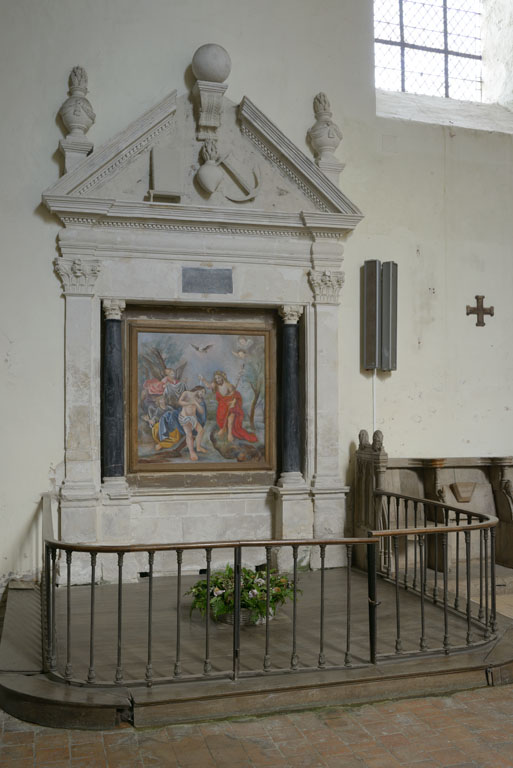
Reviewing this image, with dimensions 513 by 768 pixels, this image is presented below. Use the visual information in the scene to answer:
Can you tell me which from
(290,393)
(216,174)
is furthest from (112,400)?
(216,174)

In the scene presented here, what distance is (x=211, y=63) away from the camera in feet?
23.1

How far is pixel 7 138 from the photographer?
268 inches

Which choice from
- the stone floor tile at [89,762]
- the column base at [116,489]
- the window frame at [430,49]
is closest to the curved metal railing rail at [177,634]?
the stone floor tile at [89,762]

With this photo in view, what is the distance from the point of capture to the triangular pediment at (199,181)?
6770 millimetres

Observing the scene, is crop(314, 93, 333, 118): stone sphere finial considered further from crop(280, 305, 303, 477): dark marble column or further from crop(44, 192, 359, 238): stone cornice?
crop(280, 305, 303, 477): dark marble column

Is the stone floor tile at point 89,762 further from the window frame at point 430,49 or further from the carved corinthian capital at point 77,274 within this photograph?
the window frame at point 430,49

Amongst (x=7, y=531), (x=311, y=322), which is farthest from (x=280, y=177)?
(x=7, y=531)

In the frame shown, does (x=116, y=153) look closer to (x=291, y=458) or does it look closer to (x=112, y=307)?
(x=112, y=307)

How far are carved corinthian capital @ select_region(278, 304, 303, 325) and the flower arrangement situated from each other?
2876mm

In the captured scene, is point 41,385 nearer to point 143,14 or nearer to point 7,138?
point 7,138

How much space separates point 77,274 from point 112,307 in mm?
432

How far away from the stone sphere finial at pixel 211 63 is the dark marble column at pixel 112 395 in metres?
2.32

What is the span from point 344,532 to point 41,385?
329cm

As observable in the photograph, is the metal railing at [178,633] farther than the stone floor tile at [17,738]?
Yes
